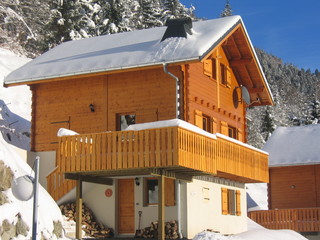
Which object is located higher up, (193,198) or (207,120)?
(207,120)

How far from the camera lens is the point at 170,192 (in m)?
22.9

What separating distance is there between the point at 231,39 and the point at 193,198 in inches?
314

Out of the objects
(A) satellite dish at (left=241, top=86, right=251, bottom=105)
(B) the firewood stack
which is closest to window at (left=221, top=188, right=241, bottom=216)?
(A) satellite dish at (left=241, top=86, right=251, bottom=105)

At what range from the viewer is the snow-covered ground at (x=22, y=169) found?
713 inches

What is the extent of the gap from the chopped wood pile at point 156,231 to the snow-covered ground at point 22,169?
1.55 m

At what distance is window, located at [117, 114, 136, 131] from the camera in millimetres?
24625

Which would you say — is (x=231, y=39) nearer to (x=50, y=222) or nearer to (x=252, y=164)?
(x=252, y=164)

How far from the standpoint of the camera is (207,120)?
84.7 feet

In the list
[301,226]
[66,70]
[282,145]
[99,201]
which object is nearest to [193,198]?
[99,201]

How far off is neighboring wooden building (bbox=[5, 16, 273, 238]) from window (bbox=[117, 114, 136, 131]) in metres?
0.04

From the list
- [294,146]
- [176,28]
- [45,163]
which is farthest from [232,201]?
[294,146]

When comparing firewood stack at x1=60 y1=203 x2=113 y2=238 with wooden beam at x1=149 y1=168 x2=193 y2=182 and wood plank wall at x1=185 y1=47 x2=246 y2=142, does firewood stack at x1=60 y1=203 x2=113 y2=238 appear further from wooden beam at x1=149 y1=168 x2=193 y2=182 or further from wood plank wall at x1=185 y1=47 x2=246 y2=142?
wood plank wall at x1=185 y1=47 x2=246 y2=142

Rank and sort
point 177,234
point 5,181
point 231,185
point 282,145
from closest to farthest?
point 5,181, point 177,234, point 231,185, point 282,145

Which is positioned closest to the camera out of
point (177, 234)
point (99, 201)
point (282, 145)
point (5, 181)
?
point (5, 181)
